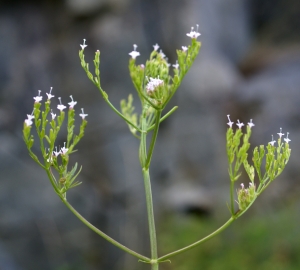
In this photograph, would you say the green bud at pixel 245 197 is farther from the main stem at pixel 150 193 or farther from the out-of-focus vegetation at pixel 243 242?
the out-of-focus vegetation at pixel 243 242

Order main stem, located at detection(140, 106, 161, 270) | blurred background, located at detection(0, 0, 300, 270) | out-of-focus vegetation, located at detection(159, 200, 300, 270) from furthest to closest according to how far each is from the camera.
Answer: blurred background, located at detection(0, 0, 300, 270)
out-of-focus vegetation, located at detection(159, 200, 300, 270)
main stem, located at detection(140, 106, 161, 270)

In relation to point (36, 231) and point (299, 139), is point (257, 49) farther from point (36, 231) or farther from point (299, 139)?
point (36, 231)

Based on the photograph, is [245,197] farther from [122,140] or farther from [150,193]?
[122,140]

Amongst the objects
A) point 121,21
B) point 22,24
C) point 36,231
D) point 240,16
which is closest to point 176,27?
point 121,21

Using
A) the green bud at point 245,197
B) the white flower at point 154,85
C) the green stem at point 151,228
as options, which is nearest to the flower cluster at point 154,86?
the white flower at point 154,85

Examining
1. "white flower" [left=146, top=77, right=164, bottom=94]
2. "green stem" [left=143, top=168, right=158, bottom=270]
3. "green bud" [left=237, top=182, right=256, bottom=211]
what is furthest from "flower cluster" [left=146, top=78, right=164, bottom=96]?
"green bud" [left=237, top=182, right=256, bottom=211]

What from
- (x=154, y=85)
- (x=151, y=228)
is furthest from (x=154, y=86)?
(x=151, y=228)

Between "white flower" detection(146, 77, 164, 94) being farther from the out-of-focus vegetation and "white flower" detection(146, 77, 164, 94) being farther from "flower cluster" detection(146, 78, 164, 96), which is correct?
the out-of-focus vegetation

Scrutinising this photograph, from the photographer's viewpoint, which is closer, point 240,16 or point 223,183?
point 223,183
